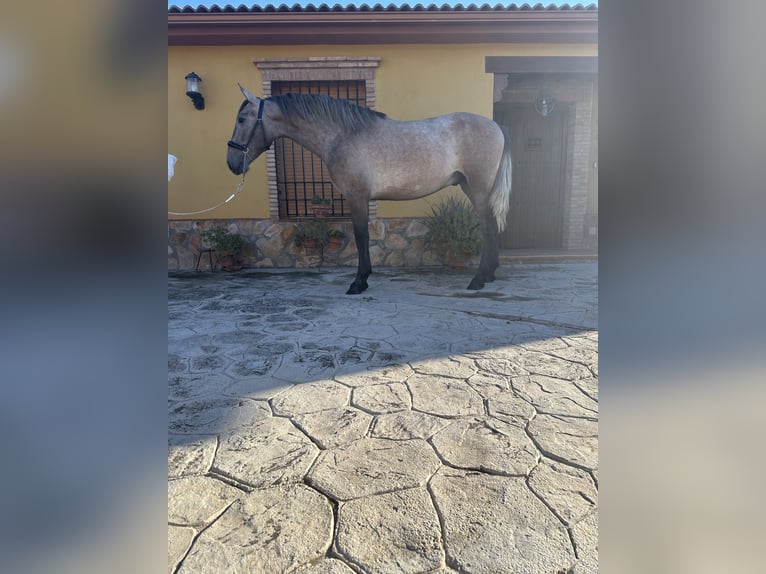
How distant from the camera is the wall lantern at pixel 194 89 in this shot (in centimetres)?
554

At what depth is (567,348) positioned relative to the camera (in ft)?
7.93

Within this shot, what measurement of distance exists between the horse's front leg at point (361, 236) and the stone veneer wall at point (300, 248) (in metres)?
1.94

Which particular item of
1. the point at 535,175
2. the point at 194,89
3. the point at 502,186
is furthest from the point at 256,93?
the point at 535,175

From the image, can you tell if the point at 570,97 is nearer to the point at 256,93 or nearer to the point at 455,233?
the point at 455,233

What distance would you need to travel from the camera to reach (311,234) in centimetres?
578

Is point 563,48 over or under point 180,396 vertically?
over

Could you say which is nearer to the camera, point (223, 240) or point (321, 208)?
point (223, 240)

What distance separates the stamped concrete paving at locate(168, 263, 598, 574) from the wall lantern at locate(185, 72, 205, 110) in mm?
4051

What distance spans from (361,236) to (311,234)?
Answer: 6.62 ft

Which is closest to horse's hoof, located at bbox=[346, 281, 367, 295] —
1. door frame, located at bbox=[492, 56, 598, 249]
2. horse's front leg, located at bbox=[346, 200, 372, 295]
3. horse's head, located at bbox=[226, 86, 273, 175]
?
horse's front leg, located at bbox=[346, 200, 372, 295]

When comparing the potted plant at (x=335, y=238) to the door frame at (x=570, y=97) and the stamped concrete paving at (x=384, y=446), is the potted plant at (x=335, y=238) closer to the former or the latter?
the stamped concrete paving at (x=384, y=446)
